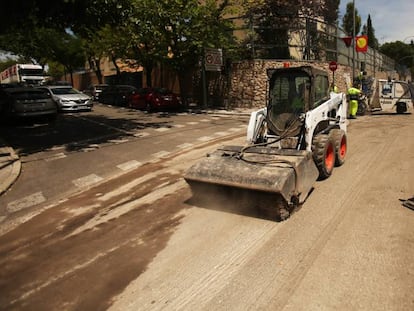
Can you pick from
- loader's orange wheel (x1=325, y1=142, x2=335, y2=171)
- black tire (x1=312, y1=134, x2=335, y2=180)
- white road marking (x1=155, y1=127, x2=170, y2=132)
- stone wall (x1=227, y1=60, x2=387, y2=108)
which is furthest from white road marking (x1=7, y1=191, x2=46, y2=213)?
stone wall (x1=227, y1=60, x2=387, y2=108)

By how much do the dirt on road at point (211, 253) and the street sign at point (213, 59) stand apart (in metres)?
15.1

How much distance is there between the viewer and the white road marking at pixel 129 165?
8914 millimetres

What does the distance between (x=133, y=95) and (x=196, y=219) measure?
19.4m

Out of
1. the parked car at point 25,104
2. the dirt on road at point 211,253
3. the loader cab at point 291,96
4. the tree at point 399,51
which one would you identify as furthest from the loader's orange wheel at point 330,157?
the tree at point 399,51

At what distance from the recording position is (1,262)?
4.59 m

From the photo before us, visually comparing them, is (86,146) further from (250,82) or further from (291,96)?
(250,82)

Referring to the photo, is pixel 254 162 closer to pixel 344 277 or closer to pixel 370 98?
pixel 344 277

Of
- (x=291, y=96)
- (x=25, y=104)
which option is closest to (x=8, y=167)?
(x=291, y=96)

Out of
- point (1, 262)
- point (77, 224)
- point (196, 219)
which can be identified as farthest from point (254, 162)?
point (1, 262)

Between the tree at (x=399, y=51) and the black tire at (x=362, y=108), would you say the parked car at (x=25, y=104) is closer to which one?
the black tire at (x=362, y=108)

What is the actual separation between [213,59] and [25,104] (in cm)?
1066

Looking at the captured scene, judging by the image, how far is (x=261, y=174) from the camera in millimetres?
5125

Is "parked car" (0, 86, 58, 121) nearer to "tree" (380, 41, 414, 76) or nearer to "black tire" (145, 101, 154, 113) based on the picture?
"black tire" (145, 101, 154, 113)

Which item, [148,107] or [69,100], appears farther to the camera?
[148,107]
